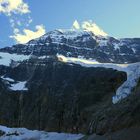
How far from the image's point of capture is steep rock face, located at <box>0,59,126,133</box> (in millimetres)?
91938

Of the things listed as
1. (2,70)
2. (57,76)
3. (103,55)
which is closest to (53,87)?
(57,76)

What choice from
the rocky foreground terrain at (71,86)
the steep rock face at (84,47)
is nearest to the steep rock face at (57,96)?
the rocky foreground terrain at (71,86)

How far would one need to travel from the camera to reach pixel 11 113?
4646 inches

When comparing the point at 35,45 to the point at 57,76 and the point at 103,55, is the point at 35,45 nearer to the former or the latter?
the point at 103,55

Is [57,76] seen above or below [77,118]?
above

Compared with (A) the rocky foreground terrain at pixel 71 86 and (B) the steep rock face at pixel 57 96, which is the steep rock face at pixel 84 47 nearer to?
(A) the rocky foreground terrain at pixel 71 86

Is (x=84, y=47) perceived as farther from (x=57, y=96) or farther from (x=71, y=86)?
(x=57, y=96)

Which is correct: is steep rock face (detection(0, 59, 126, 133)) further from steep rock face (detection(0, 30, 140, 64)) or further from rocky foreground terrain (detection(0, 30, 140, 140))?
steep rock face (detection(0, 30, 140, 64))

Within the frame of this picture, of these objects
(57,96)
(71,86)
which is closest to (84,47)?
(71,86)

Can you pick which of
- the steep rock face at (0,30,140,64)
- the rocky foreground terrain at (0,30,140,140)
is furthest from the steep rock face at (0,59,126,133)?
the steep rock face at (0,30,140,64)

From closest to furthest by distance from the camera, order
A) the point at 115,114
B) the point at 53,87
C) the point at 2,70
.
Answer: the point at 115,114
the point at 53,87
the point at 2,70

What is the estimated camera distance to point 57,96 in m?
107

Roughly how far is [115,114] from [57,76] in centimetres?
6785

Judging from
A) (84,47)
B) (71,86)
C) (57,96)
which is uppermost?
(84,47)
